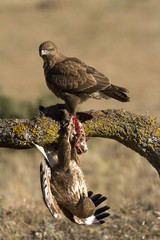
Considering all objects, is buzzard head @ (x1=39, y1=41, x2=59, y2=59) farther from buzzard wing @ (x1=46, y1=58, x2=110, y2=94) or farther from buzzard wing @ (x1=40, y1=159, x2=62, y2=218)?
buzzard wing @ (x1=40, y1=159, x2=62, y2=218)

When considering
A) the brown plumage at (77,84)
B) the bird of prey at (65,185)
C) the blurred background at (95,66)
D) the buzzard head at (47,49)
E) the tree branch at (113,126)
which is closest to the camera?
the bird of prey at (65,185)

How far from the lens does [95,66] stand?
111 feet

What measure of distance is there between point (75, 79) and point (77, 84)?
0.33 feet

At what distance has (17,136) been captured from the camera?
5.22 metres

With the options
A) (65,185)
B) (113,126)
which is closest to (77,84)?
(113,126)

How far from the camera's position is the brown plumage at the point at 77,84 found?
5946mm

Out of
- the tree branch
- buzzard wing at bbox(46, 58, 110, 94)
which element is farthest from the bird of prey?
buzzard wing at bbox(46, 58, 110, 94)

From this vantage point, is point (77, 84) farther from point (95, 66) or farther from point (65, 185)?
point (95, 66)

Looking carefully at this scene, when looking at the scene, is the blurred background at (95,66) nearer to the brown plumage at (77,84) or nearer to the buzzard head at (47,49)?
the buzzard head at (47,49)

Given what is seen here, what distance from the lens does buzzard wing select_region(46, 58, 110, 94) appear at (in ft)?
19.7

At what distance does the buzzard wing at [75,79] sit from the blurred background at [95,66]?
12.3 feet

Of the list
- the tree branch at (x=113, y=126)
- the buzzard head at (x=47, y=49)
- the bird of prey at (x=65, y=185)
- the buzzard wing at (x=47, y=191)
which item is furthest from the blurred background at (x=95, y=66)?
the buzzard wing at (x=47, y=191)

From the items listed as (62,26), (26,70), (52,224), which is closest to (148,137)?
(52,224)

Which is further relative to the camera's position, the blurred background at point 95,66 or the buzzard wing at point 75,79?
the blurred background at point 95,66
